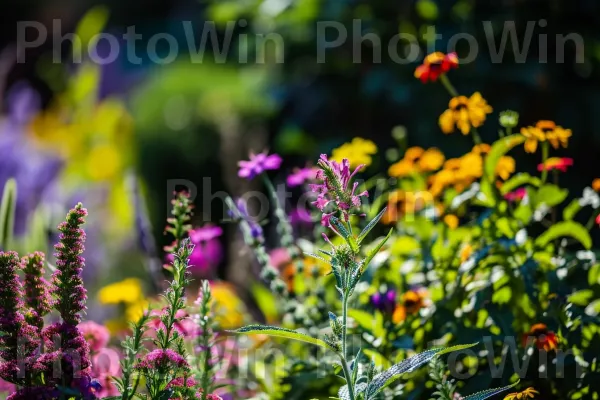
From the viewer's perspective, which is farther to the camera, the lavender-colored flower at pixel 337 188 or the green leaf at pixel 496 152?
the green leaf at pixel 496 152

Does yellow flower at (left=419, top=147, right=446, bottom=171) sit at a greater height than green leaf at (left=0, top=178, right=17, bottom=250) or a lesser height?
greater

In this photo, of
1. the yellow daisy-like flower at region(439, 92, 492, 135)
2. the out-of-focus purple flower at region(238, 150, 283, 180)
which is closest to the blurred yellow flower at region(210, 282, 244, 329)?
the out-of-focus purple flower at region(238, 150, 283, 180)

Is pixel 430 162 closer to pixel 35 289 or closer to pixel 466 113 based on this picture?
pixel 466 113

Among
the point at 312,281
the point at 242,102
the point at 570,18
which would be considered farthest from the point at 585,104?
the point at 242,102

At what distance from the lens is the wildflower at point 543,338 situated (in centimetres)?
142

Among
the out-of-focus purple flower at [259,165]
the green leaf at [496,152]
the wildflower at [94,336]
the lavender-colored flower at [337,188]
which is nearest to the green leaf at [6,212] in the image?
the wildflower at [94,336]

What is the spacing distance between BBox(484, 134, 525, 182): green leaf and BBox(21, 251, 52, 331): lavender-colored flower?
0.92 meters

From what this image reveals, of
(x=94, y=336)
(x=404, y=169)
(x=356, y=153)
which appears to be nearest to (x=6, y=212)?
(x=94, y=336)

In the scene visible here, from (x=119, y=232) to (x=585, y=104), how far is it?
7.88ft

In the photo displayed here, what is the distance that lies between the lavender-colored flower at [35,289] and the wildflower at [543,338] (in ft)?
2.86

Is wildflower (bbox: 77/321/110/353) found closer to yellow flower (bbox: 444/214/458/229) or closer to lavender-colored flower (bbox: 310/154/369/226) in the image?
lavender-colored flower (bbox: 310/154/369/226)

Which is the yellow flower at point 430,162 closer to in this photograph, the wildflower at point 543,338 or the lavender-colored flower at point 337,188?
the wildflower at point 543,338

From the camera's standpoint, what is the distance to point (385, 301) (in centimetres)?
174

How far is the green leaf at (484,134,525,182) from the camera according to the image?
1.62 m
